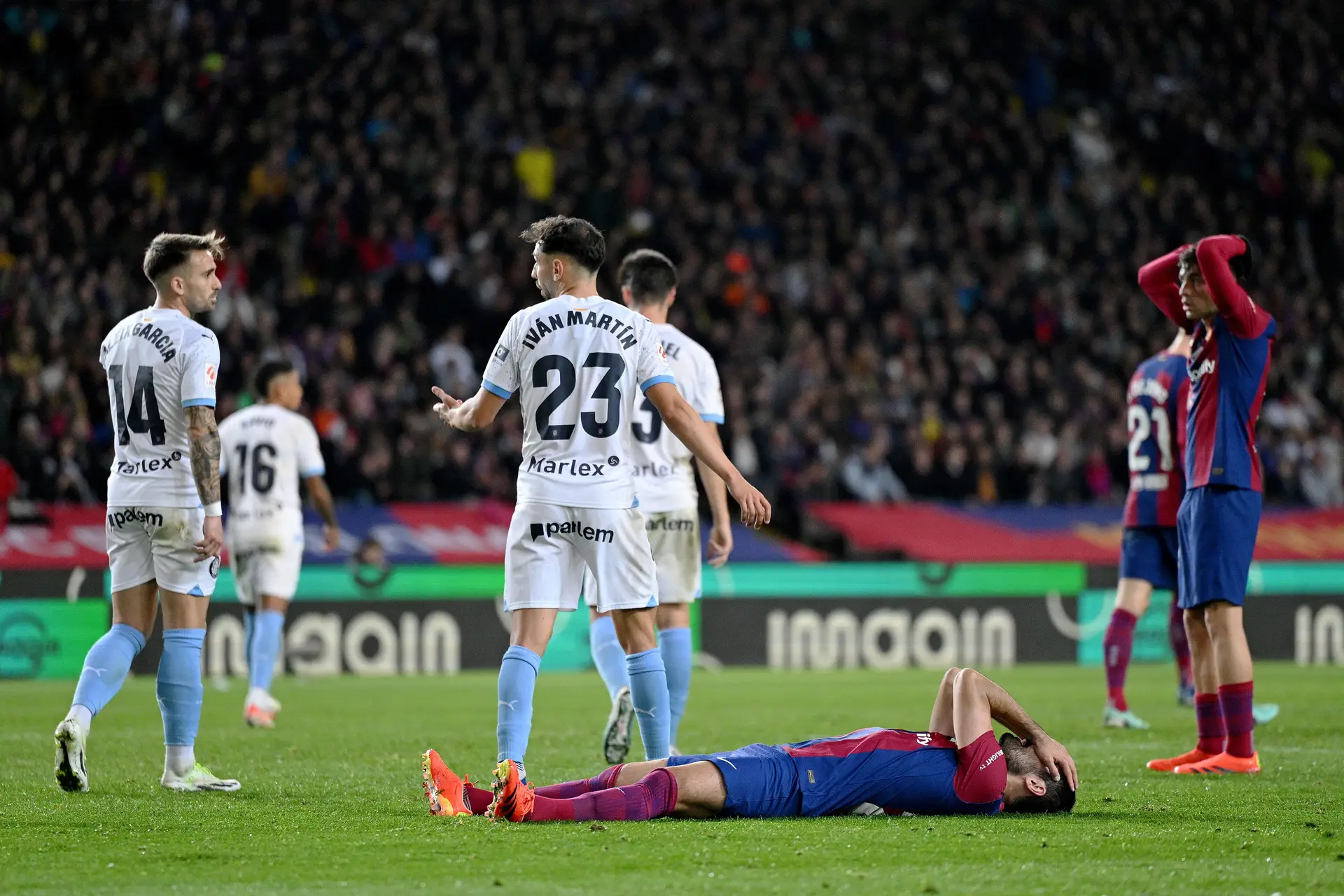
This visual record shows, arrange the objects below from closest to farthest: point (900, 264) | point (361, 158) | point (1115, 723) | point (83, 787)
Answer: point (83, 787)
point (1115, 723)
point (361, 158)
point (900, 264)

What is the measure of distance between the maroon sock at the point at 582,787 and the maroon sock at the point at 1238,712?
11.0 feet

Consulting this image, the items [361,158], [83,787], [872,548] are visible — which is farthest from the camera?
[361,158]

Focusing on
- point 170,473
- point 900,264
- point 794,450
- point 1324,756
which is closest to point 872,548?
point 794,450

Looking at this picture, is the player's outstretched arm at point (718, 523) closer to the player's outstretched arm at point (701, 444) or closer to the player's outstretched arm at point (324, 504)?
the player's outstretched arm at point (701, 444)

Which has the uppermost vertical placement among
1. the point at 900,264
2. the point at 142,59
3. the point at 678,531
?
the point at 142,59

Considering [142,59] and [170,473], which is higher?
[142,59]

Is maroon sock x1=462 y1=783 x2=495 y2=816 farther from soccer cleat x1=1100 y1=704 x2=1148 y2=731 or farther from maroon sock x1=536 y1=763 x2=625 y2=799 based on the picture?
soccer cleat x1=1100 y1=704 x2=1148 y2=731

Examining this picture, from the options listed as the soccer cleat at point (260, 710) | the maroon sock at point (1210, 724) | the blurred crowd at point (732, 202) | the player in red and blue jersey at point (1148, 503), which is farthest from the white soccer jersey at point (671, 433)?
the blurred crowd at point (732, 202)

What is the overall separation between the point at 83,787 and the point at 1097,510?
16171 mm

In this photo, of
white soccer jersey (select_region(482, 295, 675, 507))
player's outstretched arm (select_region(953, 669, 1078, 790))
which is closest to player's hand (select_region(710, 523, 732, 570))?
white soccer jersey (select_region(482, 295, 675, 507))

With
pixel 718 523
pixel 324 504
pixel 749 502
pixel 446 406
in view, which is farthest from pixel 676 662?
pixel 324 504

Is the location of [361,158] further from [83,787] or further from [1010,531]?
[83,787]

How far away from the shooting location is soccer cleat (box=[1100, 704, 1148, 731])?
10.6m

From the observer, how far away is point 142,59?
22.2 m
